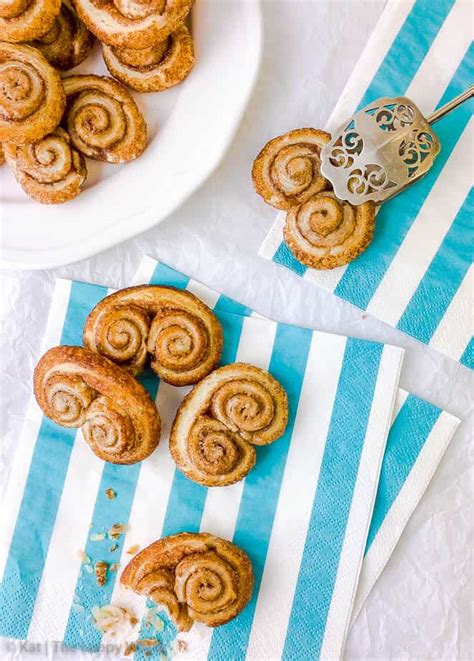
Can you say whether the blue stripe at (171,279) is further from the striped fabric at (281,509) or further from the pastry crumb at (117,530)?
the pastry crumb at (117,530)

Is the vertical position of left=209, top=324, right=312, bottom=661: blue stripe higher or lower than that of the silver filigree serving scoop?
lower

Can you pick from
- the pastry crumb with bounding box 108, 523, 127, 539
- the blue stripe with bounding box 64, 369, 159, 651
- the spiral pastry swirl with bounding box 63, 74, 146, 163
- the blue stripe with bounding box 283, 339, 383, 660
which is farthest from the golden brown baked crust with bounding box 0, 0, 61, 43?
the pastry crumb with bounding box 108, 523, 127, 539

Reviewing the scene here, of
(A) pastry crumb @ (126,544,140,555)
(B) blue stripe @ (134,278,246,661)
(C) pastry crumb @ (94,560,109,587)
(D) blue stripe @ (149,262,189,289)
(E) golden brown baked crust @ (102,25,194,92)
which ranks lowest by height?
(C) pastry crumb @ (94,560,109,587)

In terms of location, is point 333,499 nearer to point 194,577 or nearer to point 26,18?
point 194,577

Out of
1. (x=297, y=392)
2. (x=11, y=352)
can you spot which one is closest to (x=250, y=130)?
(x=297, y=392)

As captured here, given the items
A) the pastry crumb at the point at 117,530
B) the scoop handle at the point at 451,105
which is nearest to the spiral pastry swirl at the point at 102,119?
the scoop handle at the point at 451,105

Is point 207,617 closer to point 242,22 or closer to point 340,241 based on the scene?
point 340,241

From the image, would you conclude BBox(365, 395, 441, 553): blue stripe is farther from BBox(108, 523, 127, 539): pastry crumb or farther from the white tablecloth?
BBox(108, 523, 127, 539): pastry crumb
